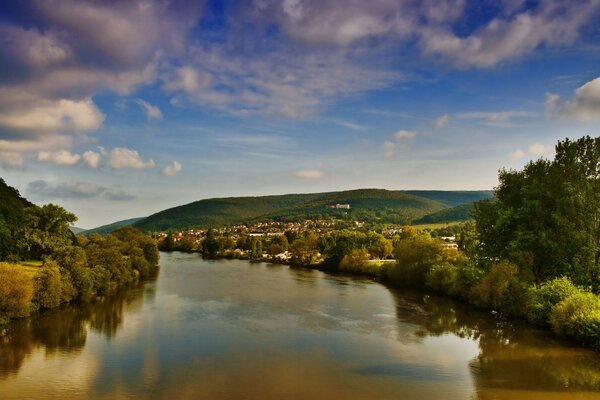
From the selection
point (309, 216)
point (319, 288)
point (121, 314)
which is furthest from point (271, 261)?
point (309, 216)

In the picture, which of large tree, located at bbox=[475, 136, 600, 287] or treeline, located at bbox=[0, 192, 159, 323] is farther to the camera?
treeline, located at bbox=[0, 192, 159, 323]

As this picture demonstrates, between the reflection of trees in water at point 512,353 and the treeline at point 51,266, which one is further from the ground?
the treeline at point 51,266

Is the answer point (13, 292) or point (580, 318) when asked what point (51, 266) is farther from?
point (580, 318)

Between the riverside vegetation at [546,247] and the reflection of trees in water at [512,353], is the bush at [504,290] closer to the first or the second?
the riverside vegetation at [546,247]

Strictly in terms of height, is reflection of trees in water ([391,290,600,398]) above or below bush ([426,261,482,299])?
below

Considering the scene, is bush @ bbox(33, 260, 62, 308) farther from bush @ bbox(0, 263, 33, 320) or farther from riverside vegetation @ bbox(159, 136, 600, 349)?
riverside vegetation @ bbox(159, 136, 600, 349)

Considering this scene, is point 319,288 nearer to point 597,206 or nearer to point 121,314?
point 121,314

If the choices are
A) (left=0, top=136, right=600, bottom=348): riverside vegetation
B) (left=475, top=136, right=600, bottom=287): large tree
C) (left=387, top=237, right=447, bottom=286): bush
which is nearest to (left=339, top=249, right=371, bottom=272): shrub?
(left=387, top=237, right=447, bottom=286): bush

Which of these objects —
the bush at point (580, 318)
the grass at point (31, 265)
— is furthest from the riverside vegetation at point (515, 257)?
the grass at point (31, 265)

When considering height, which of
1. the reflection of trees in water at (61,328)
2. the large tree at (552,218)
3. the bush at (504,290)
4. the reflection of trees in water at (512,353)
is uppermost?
the large tree at (552,218)
